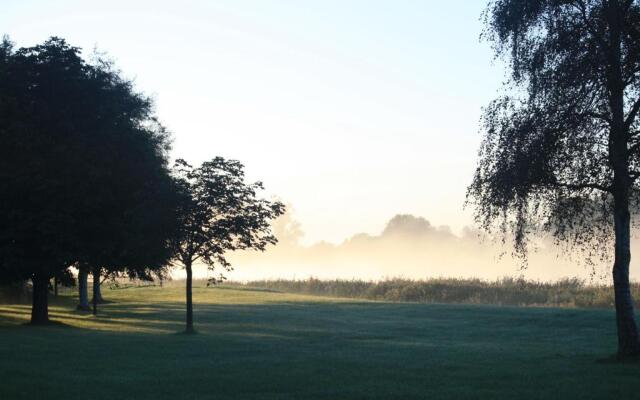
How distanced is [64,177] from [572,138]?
29.3 meters

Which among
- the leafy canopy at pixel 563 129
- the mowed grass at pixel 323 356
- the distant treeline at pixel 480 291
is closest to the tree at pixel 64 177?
the mowed grass at pixel 323 356

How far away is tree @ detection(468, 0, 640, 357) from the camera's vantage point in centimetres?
2592

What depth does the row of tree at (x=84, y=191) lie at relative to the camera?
4297 centimetres

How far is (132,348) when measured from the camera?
3391 cm

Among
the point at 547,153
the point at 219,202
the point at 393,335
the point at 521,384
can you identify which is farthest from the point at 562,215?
the point at 219,202

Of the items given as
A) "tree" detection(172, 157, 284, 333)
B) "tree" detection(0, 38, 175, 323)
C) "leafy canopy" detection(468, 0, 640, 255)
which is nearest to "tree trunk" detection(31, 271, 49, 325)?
"tree" detection(0, 38, 175, 323)

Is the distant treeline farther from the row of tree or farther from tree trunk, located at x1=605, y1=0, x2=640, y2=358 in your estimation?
tree trunk, located at x1=605, y1=0, x2=640, y2=358

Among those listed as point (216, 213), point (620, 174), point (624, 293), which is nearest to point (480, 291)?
point (216, 213)

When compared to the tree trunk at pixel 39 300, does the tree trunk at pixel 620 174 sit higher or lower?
higher

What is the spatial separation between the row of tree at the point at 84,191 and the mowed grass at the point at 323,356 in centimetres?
424

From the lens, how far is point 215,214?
43250 mm

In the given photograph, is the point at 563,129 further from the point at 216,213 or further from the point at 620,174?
the point at 216,213

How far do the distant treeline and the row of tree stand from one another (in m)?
29.1

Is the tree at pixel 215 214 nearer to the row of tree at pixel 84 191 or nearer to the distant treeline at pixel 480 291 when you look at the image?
the row of tree at pixel 84 191
